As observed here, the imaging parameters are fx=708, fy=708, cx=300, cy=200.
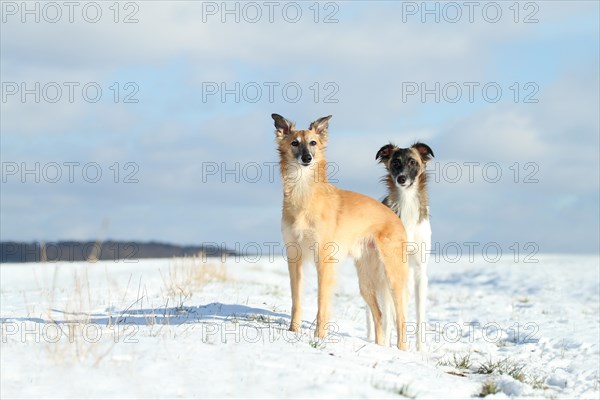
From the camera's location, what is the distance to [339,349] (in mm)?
7590

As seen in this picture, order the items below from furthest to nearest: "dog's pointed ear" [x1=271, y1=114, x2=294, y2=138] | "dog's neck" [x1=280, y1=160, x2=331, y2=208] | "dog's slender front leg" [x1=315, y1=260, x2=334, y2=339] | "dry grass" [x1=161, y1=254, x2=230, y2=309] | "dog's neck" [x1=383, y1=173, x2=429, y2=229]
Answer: "dry grass" [x1=161, y1=254, x2=230, y2=309] → "dog's neck" [x1=383, y1=173, x2=429, y2=229] → "dog's pointed ear" [x1=271, y1=114, x2=294, y2=138] → "dog's neck" [x1=280, y1=160, x2=331, y2=208] → "dog's slender front leg" [x1=315, y1=260, x2=334, y2=339]

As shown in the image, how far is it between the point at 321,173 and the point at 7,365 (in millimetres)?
4391

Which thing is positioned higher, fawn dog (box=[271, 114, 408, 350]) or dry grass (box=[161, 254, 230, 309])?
fawn dog (box=[271, 114, 408, 350])

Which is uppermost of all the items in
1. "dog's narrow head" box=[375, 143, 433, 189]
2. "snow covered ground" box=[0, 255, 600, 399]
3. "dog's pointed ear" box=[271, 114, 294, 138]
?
"dog's pointed ear" box=[271, 114, 294, 138]

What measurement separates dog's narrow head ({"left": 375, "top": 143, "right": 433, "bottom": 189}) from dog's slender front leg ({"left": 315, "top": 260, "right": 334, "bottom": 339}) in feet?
8.31

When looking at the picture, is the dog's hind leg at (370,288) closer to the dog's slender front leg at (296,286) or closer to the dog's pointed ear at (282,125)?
the dog's slender front leg at (296,286)

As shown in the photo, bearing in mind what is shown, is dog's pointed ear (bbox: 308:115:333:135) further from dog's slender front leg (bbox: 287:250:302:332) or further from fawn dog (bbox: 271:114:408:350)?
dog's slender front leg (bbox: 287:250:302:332)

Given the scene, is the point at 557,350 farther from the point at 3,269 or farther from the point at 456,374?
the point at 3,269

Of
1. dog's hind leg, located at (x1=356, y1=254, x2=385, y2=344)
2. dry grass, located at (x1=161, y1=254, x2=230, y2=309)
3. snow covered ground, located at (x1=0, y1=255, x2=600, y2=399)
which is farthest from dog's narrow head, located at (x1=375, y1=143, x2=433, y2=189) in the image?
dry grass, located at (x1=161, y1=254, x2=230, y2=309)

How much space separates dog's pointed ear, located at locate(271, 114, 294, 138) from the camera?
30.2 ft

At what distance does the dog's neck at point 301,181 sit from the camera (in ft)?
28.6

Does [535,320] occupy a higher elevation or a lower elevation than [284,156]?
lower

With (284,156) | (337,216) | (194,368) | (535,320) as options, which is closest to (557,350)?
(535,320)

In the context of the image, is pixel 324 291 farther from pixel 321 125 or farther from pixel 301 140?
pixel 321 125
